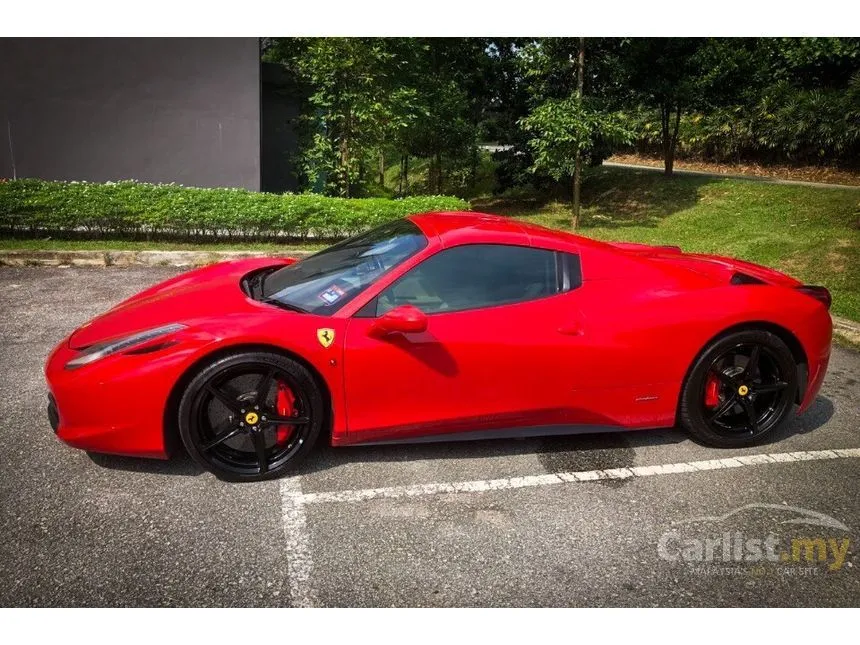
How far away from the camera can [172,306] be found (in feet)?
11.7

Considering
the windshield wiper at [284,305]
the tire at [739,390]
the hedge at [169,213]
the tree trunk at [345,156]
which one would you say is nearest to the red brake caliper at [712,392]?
the tire at [739,390]

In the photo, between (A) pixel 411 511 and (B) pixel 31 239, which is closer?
(A) pixel 411 511

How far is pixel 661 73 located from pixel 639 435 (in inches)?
583

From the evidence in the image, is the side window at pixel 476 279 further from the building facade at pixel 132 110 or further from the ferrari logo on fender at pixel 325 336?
the building facade at pixel 132 110

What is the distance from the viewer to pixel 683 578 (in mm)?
2752

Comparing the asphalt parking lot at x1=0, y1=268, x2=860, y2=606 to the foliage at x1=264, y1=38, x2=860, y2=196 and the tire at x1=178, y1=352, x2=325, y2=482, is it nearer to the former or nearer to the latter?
the tire at x1=178, y1=352, x2=325, y2=482

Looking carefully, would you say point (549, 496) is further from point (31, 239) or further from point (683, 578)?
point (31, 239)

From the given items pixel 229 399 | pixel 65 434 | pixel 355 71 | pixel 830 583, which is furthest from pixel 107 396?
pixel 355 71

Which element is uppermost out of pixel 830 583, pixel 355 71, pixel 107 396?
pixel 355 71

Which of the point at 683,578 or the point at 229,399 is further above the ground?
the point at 229,399

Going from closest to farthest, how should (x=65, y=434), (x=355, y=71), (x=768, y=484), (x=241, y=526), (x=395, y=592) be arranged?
(x=395, y=592)
(x=241, y=526)
(x=65, y=434)
(x=768, y=484)
(x=355, y=71)

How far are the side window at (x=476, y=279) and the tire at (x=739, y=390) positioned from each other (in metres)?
1.00

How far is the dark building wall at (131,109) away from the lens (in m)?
11.7

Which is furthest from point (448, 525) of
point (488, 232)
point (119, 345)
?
point (119, 345)
